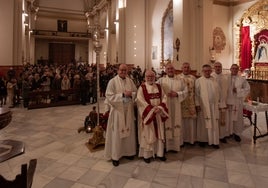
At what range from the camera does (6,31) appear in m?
14.8

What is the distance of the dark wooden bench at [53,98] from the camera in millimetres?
10461

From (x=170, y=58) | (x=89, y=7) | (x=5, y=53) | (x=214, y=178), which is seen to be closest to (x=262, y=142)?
(x=214, y=178)

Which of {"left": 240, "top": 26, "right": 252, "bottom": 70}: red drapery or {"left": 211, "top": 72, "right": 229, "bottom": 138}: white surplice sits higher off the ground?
{"left": 240, "top": 26, "right": 252, "bottom": 70}: red drapery

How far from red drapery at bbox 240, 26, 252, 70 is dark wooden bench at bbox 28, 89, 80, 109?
920 centimetres

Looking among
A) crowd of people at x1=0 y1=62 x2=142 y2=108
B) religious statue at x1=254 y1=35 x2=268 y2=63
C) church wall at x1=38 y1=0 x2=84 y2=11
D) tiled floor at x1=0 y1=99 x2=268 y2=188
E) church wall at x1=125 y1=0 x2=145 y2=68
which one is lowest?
tiled floor at x1=0 y1=99 x2=268 y2=188

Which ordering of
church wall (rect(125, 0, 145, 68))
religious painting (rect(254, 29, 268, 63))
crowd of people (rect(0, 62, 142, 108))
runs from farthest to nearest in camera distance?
church wall (rect(125, 0, 145, 68)) < religious painting (rect(254, 29, 268, 63)) < crowd of people (rect(0, 62, 142, 108))

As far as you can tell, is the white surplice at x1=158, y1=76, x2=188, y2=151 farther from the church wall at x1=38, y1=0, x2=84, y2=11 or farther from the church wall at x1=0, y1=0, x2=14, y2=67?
the church wall at x1=38, y1=0, x2=84, y2=11

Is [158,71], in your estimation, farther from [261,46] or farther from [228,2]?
[261,46]

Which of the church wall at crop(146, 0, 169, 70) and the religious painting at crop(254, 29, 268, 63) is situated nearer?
the religious painting at crop(254, 29, 268, 63)

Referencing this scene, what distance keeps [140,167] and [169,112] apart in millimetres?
1304

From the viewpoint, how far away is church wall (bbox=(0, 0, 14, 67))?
48.3 feet

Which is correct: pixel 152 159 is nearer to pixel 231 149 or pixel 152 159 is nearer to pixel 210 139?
pixel 210 139

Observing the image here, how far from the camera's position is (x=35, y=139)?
631 cm

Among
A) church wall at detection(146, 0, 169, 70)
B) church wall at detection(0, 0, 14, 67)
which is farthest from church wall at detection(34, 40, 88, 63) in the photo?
church wall at detection(146, 0, 169, 70)
